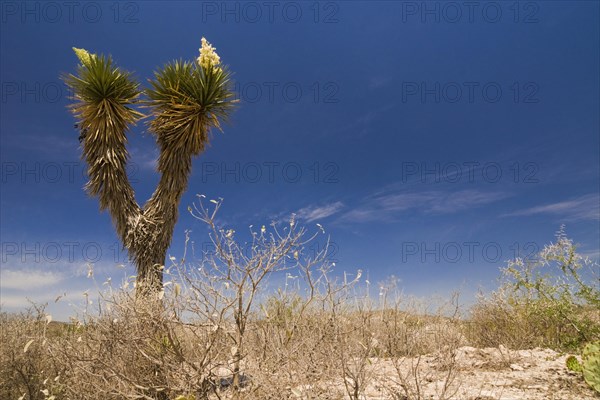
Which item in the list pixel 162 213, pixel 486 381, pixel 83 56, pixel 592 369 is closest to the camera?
pixel 592 369

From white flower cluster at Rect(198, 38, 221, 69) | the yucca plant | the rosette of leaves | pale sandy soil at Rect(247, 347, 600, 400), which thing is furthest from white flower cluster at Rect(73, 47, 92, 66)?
the rosette of leaves

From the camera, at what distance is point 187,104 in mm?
10602

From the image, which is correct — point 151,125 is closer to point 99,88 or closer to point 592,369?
point 99,88

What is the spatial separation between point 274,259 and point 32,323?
220 inches

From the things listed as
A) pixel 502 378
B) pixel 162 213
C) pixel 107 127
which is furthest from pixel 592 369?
pixel 107 127

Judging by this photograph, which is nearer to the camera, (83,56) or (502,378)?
(502,378)

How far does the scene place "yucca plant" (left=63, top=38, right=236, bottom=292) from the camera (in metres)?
10.0

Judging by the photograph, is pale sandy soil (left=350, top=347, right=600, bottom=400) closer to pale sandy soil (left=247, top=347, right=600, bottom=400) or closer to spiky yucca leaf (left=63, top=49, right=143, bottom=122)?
pale sandy soil (left=247, top=347, right=600, bottom=400)

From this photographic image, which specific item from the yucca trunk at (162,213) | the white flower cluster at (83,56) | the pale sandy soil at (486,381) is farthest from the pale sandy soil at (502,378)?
the white flower cluster at (83,56)

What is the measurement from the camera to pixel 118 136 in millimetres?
10750

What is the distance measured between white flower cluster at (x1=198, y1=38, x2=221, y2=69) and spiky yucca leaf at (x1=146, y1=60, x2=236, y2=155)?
4.6 inches

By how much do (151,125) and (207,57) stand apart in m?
2.26

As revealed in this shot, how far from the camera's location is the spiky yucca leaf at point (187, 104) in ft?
34.4

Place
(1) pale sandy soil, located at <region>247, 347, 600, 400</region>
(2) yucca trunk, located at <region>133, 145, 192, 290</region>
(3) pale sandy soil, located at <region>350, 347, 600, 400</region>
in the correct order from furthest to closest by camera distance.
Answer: (2) yucca trunk, located at <region>133, 145, 192, 290</region> → (3) pale sandy soil, located at <region>350, 347, 600, 400</region> → (1) pale sandy soil, located at <region>247, 347, 600, 400</region>
